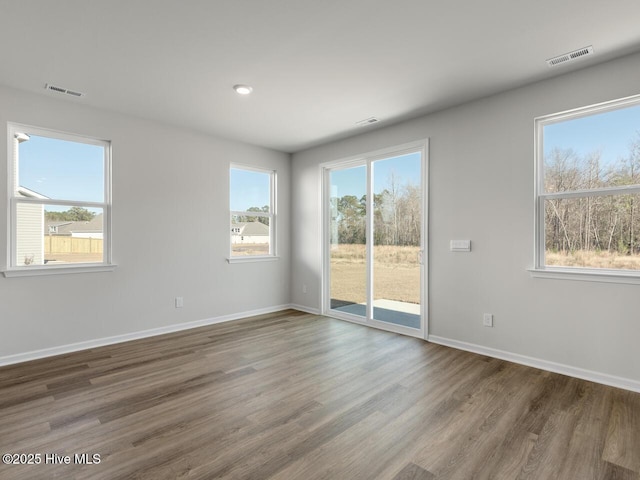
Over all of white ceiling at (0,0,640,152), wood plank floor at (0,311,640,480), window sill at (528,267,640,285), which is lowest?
wood plank floor at (0,311,640,480)

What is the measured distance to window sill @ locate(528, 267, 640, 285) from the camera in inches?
105

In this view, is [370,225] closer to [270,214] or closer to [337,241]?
[337,241]

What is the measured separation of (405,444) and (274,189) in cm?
431

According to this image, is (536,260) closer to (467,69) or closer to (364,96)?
(467,69)

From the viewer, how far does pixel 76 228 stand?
367cm

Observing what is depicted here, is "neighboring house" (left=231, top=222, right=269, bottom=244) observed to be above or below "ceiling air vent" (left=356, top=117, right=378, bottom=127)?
below

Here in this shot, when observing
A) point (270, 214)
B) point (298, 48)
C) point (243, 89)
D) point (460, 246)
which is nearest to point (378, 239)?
point (460, 246)

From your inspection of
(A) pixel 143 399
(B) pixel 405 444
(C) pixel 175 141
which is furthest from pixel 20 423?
(C) pixel 175 141

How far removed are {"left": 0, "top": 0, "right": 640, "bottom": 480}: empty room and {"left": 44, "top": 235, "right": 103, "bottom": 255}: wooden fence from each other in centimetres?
2

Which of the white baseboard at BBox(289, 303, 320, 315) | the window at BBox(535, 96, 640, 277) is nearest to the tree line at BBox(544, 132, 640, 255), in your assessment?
the window at BBox(535, 96, 640, 277)

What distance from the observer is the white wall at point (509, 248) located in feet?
8.96

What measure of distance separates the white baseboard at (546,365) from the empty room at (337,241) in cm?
2

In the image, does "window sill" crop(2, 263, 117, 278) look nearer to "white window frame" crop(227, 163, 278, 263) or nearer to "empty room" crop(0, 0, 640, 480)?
"empty room" crop(0, 0, 640, 480)

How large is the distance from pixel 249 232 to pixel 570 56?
4247 mm
